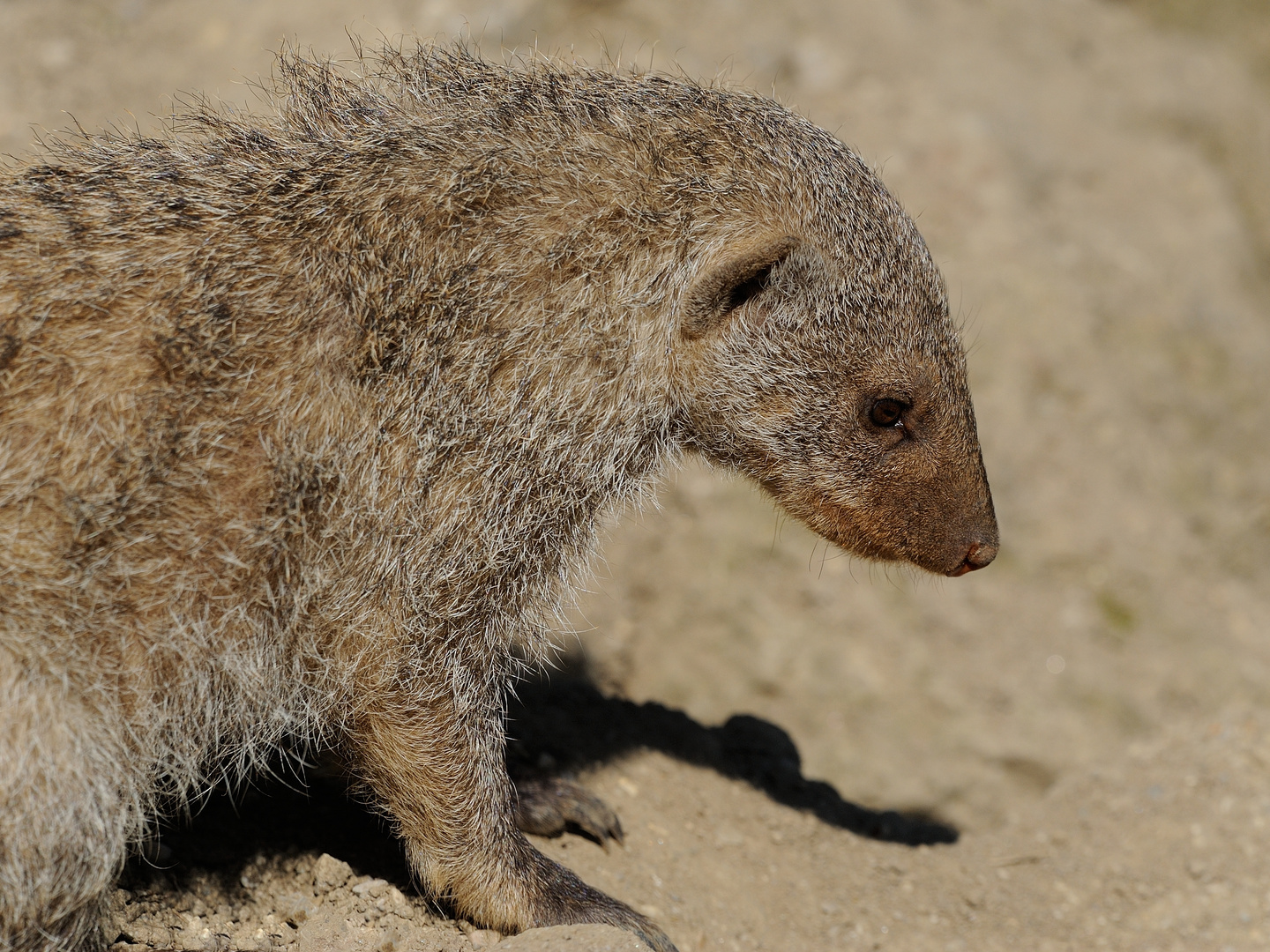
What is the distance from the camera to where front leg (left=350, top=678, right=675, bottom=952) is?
11.5ft

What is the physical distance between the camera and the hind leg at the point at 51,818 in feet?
9.59

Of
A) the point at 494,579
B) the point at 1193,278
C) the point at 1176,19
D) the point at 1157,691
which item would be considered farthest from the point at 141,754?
the point at 1176,19

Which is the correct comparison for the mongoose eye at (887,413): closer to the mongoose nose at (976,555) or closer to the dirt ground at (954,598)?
the mongoose nose at (976,555)

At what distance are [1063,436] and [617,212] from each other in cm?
543

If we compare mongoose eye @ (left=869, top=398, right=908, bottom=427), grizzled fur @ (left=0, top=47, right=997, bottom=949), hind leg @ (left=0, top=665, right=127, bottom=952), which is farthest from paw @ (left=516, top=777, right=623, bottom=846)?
mongoose eye @ (left=869, top=398, right=908, bottom=427)

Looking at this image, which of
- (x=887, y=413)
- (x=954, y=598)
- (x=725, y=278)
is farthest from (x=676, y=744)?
(x=954, y=598)

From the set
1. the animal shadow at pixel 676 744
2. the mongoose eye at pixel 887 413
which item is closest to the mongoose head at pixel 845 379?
the mongoose eye at pixel 887 413

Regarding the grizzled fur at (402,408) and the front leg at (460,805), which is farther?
the front leg at (460,805)

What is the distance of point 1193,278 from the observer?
899cm

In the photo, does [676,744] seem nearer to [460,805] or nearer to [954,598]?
[460,805]

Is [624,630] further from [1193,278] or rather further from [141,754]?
[1193,278]

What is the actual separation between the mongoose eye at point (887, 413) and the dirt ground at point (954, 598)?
3.30ft

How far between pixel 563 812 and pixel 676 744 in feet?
3.88

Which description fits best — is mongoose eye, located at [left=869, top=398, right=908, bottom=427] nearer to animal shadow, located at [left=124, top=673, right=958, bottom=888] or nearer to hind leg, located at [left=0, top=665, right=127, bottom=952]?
animal shadow, located at [left=124, top=673, right=958, bottom=888]
